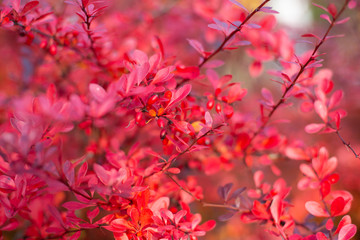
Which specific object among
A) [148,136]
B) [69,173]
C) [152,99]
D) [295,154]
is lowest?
[148,136]

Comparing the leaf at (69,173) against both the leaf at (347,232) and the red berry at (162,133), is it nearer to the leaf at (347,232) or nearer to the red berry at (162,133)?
the red berry at (162,133)

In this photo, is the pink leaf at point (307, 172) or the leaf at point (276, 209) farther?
the pink leaf at point (307, 172)

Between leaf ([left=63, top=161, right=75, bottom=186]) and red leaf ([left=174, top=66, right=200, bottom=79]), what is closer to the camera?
leaf ([left=63, top=161, right=75, bottom=186])

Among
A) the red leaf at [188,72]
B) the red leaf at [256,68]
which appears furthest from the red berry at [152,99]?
the red leaf at [256,68]

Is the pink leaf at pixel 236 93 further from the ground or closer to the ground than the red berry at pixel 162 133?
further from the ground

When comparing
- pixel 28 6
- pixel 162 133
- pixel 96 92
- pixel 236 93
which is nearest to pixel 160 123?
pixel 162 133

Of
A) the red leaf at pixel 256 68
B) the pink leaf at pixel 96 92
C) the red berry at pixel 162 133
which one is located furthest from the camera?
the red leaf at pixel 256 68

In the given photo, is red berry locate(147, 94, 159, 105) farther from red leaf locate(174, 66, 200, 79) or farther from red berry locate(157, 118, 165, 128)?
red leaf locate(174, 66, 200, 79)

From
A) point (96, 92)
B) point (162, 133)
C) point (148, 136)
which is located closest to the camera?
point (96, 92)

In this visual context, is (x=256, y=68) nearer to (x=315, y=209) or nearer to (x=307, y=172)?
(x=307, y=172)

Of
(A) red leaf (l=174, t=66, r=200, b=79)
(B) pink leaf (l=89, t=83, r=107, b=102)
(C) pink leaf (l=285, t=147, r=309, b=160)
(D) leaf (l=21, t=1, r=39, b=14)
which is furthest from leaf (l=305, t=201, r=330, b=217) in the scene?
(D) leaf (l=21, t=1, r=39, b=14)

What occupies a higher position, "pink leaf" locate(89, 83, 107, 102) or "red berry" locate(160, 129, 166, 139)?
"pink leaf" locate(89, 83, 107, 102)

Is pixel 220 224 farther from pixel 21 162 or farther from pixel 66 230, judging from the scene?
pixel 21 162

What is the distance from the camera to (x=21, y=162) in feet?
1.44
